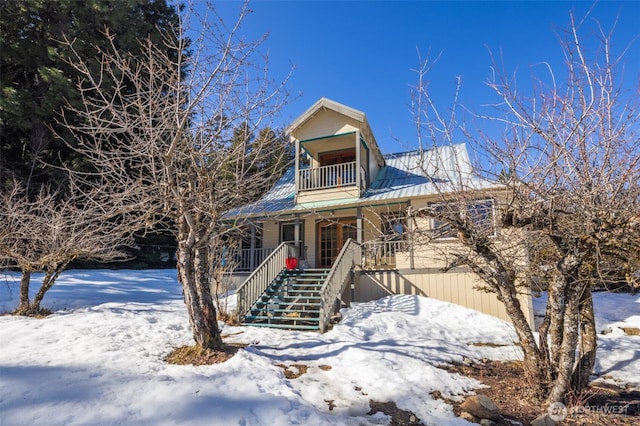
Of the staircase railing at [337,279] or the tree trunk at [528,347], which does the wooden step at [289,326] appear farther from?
the tree trunk at [528,347]

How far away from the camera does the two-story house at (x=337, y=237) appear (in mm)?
8938

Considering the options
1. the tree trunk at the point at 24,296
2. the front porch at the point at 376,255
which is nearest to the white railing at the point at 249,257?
the front porch at the point at 376,255

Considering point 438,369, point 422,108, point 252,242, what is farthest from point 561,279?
point 252,242

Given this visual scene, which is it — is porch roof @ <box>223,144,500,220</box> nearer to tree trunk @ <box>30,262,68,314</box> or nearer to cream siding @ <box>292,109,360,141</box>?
cream siding @ <box>292,109,360,141</box>

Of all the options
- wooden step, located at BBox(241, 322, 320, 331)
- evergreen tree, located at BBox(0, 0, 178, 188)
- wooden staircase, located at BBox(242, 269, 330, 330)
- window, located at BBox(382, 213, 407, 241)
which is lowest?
wooden step, located at BBox(241, 322, 320, 331)

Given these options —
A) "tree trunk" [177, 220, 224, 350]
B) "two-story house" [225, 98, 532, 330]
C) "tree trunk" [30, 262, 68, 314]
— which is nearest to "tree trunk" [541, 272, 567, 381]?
"two-story house" [225, 98, 532, 330]

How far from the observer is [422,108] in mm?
4516

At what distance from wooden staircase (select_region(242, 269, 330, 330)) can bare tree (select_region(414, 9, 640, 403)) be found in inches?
173

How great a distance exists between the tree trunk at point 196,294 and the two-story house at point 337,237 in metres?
2.32

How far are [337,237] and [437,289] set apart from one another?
4.65 m

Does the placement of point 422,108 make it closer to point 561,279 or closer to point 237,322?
point 561,279

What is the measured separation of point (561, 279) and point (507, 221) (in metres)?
0.96

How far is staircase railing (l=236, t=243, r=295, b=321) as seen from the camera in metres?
8.43

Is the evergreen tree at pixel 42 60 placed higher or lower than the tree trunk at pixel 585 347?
higher
